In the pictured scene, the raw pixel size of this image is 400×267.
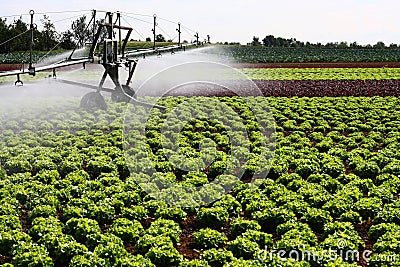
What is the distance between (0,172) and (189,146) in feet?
17.6

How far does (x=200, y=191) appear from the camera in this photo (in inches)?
446

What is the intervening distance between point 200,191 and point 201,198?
10.6 inches

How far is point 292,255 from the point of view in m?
8.38

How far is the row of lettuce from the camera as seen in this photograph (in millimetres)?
8453

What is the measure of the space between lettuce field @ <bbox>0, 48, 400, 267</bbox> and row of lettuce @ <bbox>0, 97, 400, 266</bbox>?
0.10 ft

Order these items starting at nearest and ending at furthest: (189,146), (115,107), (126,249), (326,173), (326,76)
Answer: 1. (126,249)
2. (326,173)
3. (189,146)
4. (115,107)
5. (326,76)

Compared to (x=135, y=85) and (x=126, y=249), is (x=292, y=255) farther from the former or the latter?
(x=135, y=85)

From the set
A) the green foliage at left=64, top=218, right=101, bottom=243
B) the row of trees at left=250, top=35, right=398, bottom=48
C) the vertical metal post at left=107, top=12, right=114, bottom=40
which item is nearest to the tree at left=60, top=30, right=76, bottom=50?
the vertical metal post at left=107, top=12, right=114, bottom=40

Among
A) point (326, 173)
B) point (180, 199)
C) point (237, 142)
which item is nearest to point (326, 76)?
point (237, 142)

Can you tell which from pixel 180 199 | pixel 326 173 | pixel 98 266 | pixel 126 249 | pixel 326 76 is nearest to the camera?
pixel 98 266

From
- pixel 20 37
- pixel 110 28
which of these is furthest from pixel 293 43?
pixel 110 28

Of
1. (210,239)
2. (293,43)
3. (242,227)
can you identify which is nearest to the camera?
(210,239)

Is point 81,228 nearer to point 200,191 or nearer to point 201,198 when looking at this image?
point 201,198

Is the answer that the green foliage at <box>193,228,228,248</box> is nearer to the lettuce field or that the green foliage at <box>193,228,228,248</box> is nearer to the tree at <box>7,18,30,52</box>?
the lettuce field
